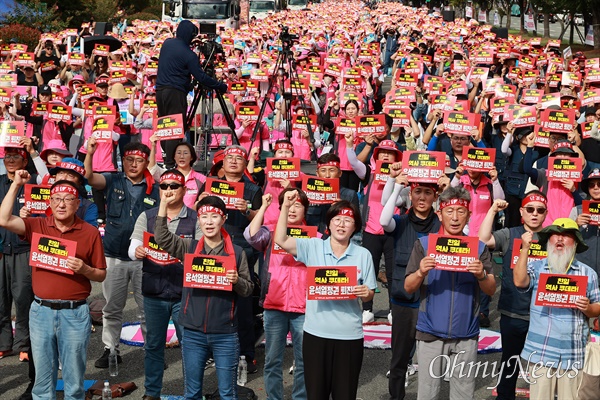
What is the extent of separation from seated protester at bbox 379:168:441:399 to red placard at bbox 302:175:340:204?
0.80 m

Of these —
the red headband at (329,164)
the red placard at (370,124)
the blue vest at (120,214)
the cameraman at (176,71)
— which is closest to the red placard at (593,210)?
the red headband at (329,164)

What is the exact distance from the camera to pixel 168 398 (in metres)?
8.87

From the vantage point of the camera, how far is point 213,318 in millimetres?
7672

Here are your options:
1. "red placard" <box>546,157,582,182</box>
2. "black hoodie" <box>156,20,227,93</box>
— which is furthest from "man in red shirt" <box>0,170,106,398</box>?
"black hoodie" <box>156,20,227,93</box>

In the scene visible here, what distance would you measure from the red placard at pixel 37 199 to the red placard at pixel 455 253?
133 inches

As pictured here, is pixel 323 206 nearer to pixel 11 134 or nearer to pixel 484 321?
pixel 484 321

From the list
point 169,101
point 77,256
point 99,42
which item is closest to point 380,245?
point 77,256

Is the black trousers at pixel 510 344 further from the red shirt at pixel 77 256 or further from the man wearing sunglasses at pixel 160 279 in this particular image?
the red shirt at pixel 77 256

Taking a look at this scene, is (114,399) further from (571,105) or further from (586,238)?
(571,105)

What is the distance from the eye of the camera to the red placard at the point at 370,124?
12.3 m

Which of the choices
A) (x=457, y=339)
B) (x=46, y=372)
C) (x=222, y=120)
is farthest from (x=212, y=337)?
(x=222, y=120)

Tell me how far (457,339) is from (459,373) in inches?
9.6

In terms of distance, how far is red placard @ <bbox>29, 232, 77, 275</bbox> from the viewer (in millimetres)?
7625

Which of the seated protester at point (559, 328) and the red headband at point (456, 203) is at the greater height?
the red headband at point (456, 203)
